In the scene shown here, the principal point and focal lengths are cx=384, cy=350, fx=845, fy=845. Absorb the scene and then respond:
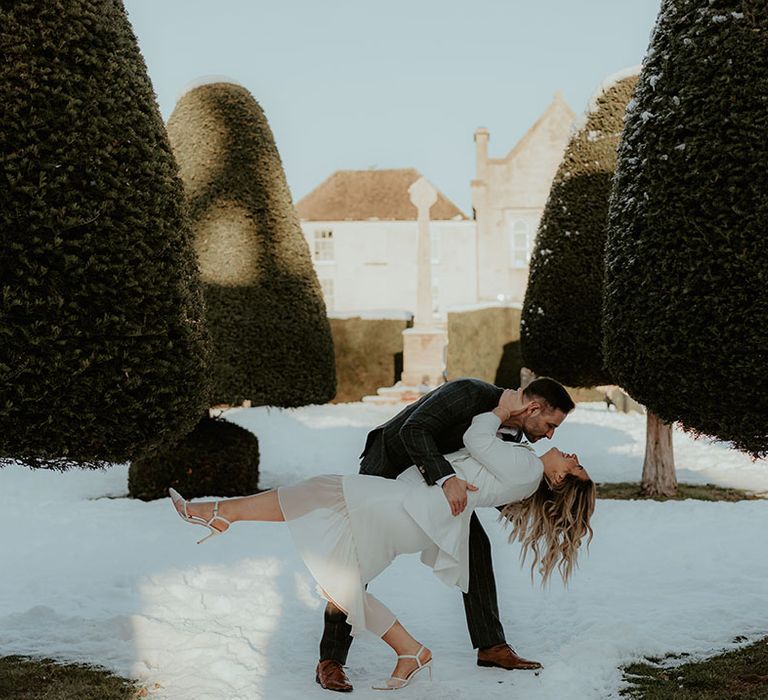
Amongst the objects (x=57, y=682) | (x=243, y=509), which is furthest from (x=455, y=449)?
(x=57, y=682)

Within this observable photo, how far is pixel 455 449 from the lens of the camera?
464 cm

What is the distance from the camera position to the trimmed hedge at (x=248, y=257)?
36.4ft

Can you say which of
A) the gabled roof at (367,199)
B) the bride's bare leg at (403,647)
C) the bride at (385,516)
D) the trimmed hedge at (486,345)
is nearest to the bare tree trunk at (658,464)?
the bride at (385,516)

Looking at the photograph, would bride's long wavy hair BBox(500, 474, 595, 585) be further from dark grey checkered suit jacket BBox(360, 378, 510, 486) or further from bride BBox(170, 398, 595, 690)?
dark grey checkered suit jacket BBox(360, 378, 510, 486)

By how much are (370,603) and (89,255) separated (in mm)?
2409

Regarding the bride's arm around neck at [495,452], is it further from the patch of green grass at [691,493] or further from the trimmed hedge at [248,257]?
the trimmed hedge at [248,257]

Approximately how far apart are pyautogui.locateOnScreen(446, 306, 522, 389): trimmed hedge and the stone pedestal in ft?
1.12

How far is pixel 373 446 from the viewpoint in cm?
482

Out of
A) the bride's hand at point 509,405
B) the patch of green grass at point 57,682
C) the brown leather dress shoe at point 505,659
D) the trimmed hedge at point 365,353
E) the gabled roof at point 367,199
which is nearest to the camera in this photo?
the bride's hand at point 509,405

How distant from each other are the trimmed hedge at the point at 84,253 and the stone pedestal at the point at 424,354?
17.0 metres

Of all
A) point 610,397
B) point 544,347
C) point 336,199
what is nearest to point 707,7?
point 544,347

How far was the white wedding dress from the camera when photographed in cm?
421

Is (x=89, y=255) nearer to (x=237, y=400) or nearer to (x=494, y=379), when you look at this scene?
(x=237, y=400)

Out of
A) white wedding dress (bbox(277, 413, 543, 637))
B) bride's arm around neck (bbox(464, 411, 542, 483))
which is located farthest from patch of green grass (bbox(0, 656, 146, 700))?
bride's arm around neck (bbox(464, 411, 542, 483))
